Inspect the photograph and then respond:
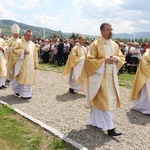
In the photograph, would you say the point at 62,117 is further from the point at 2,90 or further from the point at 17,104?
the point at 2,90

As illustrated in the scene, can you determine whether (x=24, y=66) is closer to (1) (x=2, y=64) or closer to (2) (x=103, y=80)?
(1) (x=2, y=64)

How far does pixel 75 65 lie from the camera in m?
11.4

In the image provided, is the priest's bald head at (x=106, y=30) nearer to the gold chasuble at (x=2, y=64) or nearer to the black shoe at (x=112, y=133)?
the black shoe at (x=112, y=133)

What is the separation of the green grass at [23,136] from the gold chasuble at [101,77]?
1239 millimetres

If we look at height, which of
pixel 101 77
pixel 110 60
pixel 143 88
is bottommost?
pixel 143 88

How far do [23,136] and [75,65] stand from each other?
5273 millimetres

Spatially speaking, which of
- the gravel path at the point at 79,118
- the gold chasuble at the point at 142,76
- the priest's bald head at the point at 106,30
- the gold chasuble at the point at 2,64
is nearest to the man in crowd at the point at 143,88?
the gold chasuble at the point at 142,76

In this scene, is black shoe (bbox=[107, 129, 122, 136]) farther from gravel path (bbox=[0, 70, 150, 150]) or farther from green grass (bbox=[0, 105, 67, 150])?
green grass (bbox=[0, 105, 67, 150])

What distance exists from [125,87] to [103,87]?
6.83m

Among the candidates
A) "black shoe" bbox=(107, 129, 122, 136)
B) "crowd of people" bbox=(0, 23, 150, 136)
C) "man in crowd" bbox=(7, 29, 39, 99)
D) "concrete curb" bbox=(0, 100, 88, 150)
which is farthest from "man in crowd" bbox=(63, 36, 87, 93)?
"black shoe" bbox=(107, 129, 122, 136)

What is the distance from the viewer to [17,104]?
370 inches

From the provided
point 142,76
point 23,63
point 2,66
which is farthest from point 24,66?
point 142,76

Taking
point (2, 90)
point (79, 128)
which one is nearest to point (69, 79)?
point (2, 90)

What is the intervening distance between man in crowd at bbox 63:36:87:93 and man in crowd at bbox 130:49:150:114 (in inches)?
107
